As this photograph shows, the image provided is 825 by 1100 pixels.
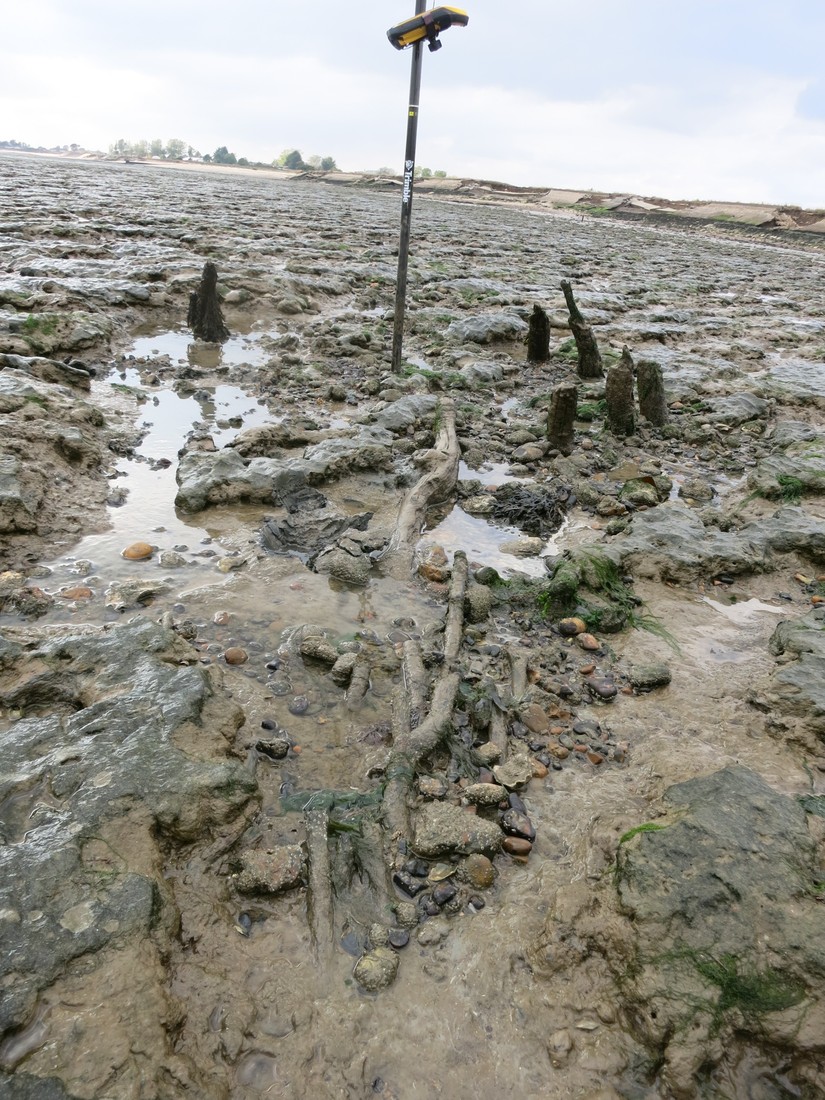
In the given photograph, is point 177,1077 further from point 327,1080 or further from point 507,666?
point 507,666

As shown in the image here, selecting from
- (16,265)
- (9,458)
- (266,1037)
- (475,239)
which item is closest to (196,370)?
(9,458)

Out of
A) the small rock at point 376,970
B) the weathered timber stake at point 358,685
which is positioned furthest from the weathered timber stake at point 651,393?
the small rock at point 376,970

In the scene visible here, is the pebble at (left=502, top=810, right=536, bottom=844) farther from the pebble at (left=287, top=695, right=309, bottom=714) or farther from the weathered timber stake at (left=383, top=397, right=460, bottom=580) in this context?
the weathered timber stake at (left=383, top=397, right=460, bottom=580)

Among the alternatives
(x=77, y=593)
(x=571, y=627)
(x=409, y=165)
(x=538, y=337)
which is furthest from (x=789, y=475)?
(x=77, y=593)

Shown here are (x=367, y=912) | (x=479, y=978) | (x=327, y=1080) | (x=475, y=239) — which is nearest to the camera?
(x=327, y=1080)

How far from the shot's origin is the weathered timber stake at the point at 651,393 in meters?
7.86

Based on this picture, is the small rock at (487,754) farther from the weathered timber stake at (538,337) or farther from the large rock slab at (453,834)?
the weathered timber stake at (538,337)

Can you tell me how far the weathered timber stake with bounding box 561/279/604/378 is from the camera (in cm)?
912

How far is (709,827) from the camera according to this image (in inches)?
96.4

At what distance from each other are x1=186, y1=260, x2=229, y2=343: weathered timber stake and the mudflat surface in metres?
1.32

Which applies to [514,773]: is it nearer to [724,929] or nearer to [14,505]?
[724,929]

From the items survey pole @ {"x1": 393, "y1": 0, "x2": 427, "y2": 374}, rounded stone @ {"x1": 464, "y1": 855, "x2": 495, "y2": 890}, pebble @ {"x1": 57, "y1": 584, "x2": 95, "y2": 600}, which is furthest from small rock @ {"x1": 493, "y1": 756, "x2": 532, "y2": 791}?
survey pole @ {"x1": 393, "y1": 0, "x2": 427, "y2": 374}

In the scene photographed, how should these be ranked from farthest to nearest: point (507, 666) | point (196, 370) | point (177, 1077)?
point (196, 370), point (507, 666), point (177, 1077)

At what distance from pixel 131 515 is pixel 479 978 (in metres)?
4.16
